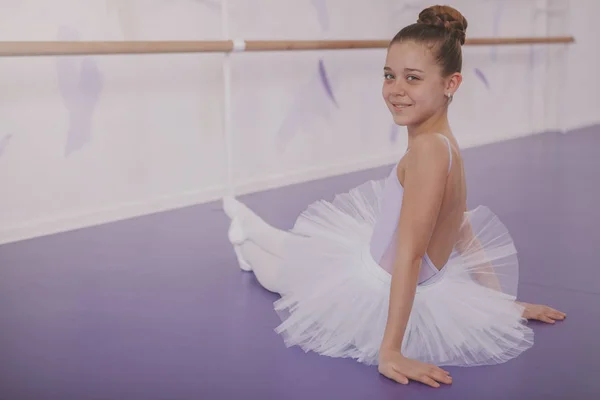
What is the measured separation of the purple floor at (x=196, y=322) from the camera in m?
1.26

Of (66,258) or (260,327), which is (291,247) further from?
(66,258)

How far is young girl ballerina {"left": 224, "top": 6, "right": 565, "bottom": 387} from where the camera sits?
131cm

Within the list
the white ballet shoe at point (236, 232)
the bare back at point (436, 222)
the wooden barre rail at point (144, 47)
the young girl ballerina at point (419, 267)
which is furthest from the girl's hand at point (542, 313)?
the wooden barre rail at point (144, 47)

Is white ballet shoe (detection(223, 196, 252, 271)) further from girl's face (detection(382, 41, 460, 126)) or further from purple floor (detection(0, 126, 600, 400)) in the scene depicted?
girl's face (detection(382, 41, 460, 126))

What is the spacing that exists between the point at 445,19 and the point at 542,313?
2.04ft

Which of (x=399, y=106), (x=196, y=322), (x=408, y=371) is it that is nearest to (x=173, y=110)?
(x=196, y=322)

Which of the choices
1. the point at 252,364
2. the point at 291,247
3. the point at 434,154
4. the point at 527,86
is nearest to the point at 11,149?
the point at 291,247

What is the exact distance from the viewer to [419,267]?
1334 mm

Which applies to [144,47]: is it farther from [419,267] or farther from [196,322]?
[419,267]

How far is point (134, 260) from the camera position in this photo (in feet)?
6.82

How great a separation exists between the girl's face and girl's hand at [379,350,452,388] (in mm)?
401

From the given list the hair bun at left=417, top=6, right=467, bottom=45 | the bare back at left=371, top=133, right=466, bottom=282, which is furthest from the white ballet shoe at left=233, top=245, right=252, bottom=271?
the hair bun at left=417, top=6, right=467, bottom=45

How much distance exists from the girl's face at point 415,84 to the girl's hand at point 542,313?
47 cm

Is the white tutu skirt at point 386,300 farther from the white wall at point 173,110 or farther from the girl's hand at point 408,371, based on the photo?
the white wall at point 173,110
